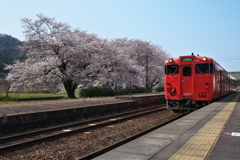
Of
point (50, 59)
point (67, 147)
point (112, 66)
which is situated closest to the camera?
point (67, 147)

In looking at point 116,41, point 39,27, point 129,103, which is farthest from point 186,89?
point 116,41

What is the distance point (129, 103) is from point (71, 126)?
25.8ft

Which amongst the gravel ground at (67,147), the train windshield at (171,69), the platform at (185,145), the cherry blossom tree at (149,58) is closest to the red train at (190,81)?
the train windshield at (171,69)

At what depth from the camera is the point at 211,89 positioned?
12.3 metres

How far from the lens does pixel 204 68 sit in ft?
40.8

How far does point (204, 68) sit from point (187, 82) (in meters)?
1.18

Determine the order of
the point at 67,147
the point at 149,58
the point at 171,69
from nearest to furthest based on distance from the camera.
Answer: the point at 67,147, the point at 171,69, the point at 149,58

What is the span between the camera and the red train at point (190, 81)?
12.4m

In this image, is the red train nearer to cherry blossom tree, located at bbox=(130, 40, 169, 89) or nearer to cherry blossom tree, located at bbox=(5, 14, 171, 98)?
cherry blossom tree, located at bbox=(5, 14, 171, 98)

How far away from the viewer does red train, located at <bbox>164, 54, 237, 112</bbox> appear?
1236cm

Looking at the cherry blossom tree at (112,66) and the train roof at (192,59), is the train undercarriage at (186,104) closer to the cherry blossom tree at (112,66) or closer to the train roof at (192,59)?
the train roof at (192,59)

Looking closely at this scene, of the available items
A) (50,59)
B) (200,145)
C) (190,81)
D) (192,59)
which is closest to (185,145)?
(200,145)

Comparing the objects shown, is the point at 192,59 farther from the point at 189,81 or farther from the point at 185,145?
the point at 185,145

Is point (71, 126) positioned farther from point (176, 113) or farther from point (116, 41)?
point (116, 41)
